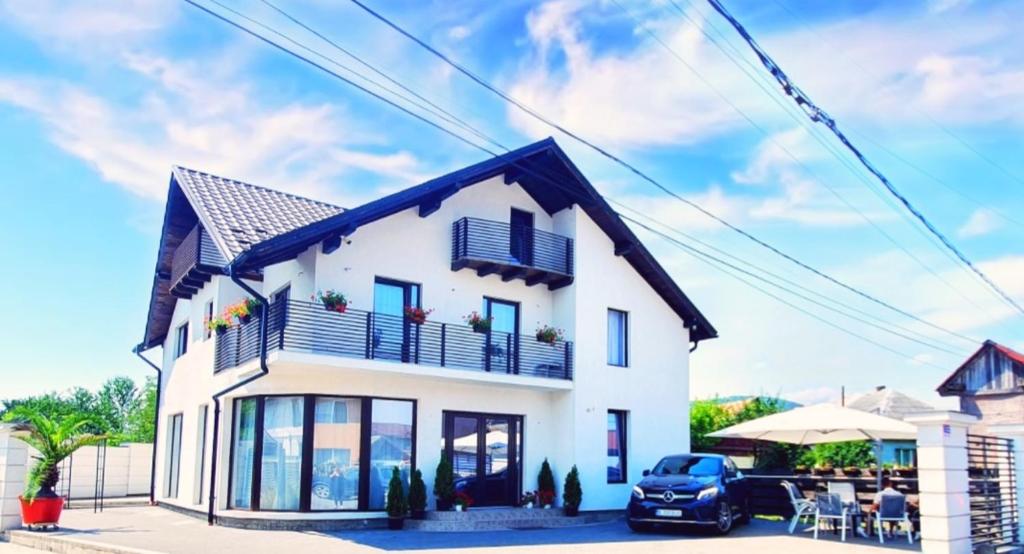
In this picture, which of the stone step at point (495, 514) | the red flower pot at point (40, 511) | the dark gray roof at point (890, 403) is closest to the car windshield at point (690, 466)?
the stone step at point (495, 514)

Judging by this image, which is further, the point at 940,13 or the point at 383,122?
the point at 383,122

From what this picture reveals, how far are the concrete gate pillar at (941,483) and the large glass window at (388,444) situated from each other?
924 cm

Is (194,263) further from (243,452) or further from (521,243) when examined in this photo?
(521,243)

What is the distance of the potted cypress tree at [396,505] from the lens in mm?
15867

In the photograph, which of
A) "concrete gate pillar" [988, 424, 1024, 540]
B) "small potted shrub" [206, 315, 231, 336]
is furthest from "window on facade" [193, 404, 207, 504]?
"concrete gate pillar" [988, 424, 1024, 540]

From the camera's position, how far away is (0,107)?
1323cm

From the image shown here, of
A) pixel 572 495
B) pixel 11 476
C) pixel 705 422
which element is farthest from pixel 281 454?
pixel 705 422

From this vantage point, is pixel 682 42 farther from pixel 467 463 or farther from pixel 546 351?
pixel 467 463

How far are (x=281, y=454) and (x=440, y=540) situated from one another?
3814 mm

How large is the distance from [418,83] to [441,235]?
662 centimetres

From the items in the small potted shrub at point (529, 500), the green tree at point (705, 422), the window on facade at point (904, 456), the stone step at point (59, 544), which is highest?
the green tree at point (705, 422)

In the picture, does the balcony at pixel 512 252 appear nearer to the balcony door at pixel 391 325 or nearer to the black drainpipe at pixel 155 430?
the balcony door at pixel 391 325

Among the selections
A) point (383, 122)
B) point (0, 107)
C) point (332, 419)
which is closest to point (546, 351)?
point (332, 419)

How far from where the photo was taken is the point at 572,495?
1798cm
